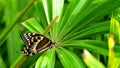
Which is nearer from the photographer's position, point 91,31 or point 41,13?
point 91,31

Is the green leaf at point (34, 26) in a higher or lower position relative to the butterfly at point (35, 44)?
higher

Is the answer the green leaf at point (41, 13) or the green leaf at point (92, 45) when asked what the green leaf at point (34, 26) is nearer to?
the green leaf at point (41, 13)

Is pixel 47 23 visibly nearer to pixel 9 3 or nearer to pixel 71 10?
pixel 71 10

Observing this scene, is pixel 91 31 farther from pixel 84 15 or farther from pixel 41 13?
pixel 41 13

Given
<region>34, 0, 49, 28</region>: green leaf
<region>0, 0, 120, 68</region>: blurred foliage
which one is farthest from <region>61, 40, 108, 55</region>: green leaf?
<region>34, 0, 49, 28</region>: green leaf

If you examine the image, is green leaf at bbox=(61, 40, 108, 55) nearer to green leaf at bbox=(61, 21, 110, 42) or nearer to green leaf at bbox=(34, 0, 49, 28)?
green leaf at bbox=(61, 21, 110, 42)

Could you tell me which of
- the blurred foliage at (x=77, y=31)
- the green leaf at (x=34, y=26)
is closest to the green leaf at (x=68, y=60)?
the blurred foliage at (x=77, y=31)

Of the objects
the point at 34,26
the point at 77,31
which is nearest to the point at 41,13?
the point at 34,26
